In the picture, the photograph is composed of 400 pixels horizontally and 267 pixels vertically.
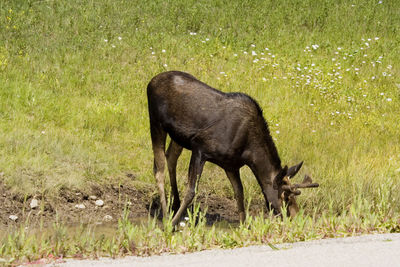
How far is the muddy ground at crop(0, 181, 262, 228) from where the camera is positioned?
30.9 feet

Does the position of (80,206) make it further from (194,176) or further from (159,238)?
(159,238)

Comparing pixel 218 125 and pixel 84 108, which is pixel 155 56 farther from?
pixel 218 125

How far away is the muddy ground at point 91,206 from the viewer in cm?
941

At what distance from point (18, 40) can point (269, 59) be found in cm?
582

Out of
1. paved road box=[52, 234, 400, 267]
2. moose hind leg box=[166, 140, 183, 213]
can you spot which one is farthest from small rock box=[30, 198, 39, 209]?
paved road box=[52, 234, 400, 267]

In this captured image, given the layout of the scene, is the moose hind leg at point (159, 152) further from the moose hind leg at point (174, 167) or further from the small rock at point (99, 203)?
the small rock at point (99, 203)

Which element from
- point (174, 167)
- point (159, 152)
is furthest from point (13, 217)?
point (174, 167)

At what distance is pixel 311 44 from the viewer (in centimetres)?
1778

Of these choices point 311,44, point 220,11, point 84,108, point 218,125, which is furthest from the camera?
point 220,11

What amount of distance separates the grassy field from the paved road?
1.20m

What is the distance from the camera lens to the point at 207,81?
1503 cm

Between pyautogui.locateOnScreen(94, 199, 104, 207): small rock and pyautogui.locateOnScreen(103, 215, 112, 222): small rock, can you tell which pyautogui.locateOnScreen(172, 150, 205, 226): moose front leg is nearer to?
pyautogui.locateOnScreen(103, 215, 112, 222): small rock

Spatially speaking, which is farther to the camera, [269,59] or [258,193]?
[269,59]

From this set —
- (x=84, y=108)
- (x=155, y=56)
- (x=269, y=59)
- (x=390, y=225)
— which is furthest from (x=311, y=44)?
(x=390, y=225)
